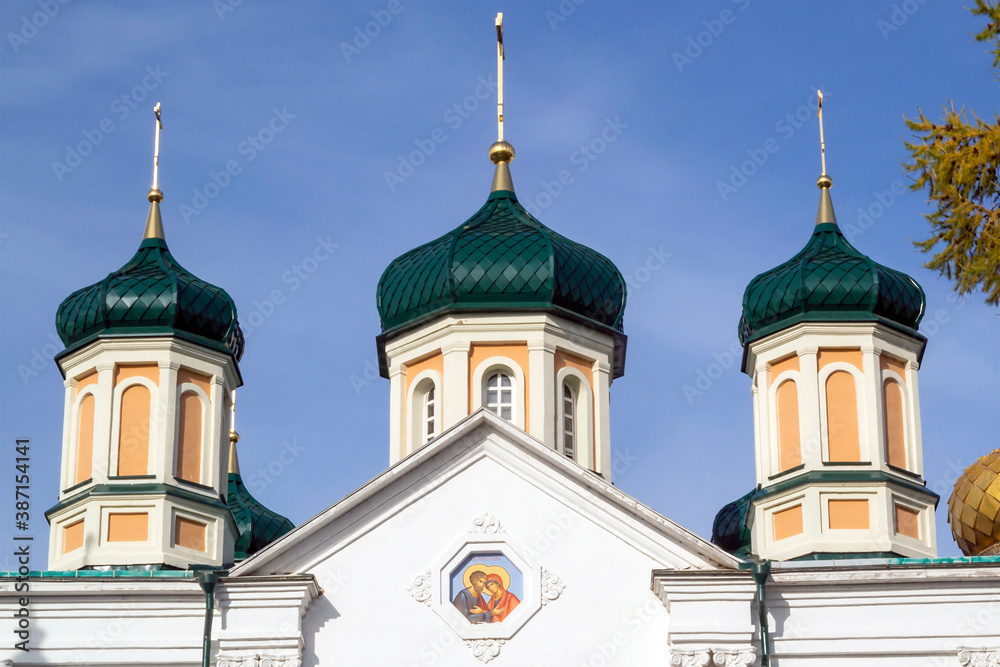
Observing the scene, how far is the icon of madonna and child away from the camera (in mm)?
18828

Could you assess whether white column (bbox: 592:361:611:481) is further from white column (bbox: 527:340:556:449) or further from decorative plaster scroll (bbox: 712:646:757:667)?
decorative plaster scroll (bbox: 712:646:757:667)

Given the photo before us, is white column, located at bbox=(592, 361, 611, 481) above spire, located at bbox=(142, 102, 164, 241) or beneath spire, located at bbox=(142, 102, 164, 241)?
beneath

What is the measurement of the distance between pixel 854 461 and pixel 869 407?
0.70 metres

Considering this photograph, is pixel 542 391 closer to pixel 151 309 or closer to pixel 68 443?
pixel 151 309

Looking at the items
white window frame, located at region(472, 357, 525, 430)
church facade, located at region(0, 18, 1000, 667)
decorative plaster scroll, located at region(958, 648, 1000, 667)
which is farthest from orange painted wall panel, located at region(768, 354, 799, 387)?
decorative plaster scroll, located at region(958, 648, 1000, 667)

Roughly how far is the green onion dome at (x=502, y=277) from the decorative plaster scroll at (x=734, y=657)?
5644 millimetres

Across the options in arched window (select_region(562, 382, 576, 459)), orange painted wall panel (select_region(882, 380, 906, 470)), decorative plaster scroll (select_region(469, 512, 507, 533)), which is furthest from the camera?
arched window (select_region(562, 382, 576, 459))

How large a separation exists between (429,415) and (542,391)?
1.60 metres

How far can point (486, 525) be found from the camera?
754 inches

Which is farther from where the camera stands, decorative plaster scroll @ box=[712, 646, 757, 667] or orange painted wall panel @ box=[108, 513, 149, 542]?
orange painted wall panel @ box=[108, 513, 149, 542]

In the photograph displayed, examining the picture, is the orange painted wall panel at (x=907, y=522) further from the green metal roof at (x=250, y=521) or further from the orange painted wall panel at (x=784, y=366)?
the green metal roof at (x=250, y=521)

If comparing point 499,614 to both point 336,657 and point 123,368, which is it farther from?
point 123,368

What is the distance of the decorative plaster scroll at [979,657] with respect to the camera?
18.5m

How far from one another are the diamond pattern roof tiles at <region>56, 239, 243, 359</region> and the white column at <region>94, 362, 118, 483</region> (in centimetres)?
51
